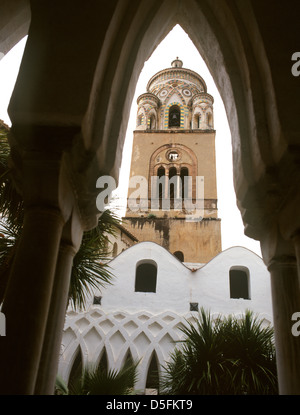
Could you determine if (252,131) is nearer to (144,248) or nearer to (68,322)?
(68,322)

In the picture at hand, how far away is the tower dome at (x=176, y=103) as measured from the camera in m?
29.8

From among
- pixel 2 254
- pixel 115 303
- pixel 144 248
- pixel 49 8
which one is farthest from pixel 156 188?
pixel 49 8

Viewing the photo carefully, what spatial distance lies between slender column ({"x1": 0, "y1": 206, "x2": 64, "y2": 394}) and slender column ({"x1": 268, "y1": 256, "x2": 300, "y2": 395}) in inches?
64.8

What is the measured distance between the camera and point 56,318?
2.97m

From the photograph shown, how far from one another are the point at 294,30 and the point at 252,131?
814 millimetres

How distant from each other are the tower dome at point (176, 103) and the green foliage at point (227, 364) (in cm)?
2228

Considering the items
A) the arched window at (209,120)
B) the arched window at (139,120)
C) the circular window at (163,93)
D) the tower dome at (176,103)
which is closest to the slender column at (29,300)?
the tower dome at (176,103)

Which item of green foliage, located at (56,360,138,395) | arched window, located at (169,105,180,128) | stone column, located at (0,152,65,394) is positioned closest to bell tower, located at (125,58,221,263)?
arched window, located at (169,105,180,128)

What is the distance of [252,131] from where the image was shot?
3014mm

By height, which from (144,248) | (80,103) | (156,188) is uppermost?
(156,188)

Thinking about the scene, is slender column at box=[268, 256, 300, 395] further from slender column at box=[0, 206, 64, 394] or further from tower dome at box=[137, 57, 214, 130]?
tower dome at box=[137, 57, 214, 130]

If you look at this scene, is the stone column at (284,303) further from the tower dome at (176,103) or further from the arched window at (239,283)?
the tower dome at (176,103)

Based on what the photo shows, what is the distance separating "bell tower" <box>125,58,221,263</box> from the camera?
78.7 ft
